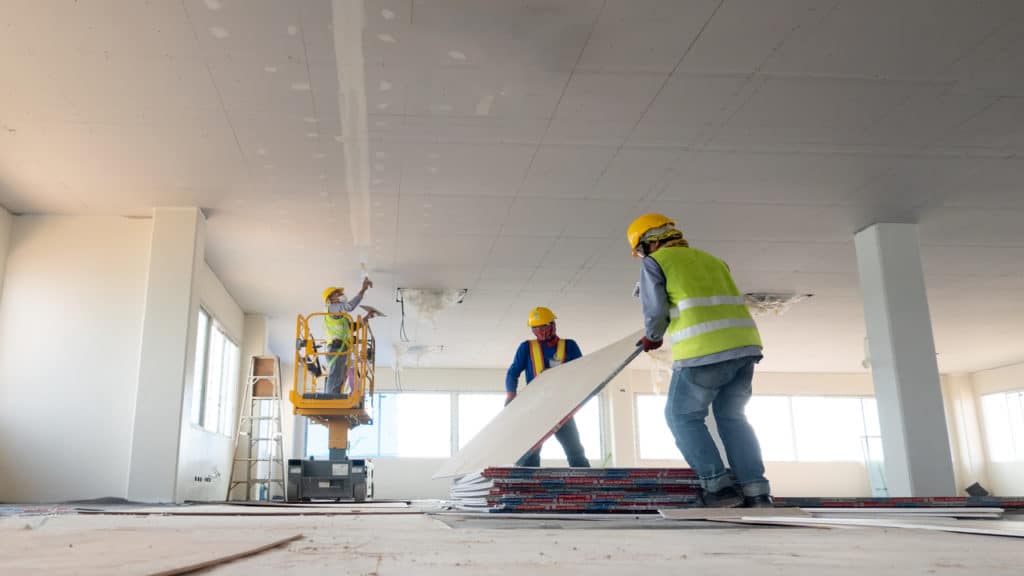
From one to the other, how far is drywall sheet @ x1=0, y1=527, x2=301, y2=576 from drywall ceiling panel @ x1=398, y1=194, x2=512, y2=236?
5748 millimetres

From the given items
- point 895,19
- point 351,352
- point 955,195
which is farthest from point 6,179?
point 955,195

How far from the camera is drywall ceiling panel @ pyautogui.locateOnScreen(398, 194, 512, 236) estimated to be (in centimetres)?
785

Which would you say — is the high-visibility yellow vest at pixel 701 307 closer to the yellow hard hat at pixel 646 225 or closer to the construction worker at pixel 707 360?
the construction worker at pixel 707 360

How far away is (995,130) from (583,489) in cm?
489

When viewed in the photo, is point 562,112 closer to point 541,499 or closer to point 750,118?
point 750,118

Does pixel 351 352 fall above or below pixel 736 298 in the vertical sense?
above

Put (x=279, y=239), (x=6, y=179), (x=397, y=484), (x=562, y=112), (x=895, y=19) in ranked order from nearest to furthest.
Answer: (x=895, y=19)
(x=562, y=112)
(x=6, y=179)
(x=279, y=239)
(x=397, y=484)

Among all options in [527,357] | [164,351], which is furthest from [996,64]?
[164,351]

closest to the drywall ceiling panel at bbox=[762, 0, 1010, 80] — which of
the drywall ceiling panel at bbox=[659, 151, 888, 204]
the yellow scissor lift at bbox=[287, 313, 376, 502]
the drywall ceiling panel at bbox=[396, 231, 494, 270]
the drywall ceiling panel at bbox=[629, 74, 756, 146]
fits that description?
the drywall ceiling panel at bbox=[629, 74, 756, 146]

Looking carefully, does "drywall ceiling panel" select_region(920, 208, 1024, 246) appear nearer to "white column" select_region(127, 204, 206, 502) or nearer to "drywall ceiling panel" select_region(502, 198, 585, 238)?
"drywall ceiling panel" select_region(502, 198, 585, 238)

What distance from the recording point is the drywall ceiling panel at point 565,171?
6.77 metres

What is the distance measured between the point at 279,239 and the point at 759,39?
588cm

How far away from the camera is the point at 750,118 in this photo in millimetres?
6199

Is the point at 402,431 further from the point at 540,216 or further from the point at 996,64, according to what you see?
the point at 996,64
